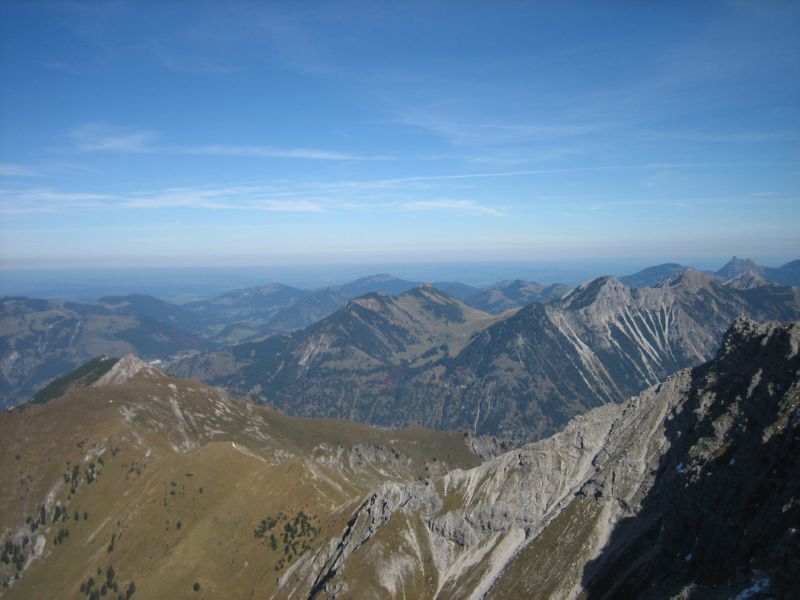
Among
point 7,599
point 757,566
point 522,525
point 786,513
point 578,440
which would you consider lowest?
point 7,599

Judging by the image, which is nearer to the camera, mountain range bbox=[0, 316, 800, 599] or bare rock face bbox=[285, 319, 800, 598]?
bare rock face bbox=[285, 319, 800, 598]

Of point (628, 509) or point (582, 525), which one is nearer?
point (628, 509)

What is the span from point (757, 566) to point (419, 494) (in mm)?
124567

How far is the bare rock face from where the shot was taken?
278 ft

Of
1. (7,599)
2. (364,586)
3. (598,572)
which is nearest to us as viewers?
(598,572)

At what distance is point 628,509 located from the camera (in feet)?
466

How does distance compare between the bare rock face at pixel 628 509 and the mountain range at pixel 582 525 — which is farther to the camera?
the mountain range at pixel 582 525

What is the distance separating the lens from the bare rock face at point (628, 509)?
8481 cm

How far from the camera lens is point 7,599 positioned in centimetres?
19675

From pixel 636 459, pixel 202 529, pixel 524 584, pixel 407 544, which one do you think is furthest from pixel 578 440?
pixel 202 529

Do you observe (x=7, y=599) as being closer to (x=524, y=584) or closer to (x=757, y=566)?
(x=524, y=584)

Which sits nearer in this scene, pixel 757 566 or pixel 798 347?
pixel 757 566

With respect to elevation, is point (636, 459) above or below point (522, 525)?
above

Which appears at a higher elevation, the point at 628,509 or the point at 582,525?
the point at 628,509
